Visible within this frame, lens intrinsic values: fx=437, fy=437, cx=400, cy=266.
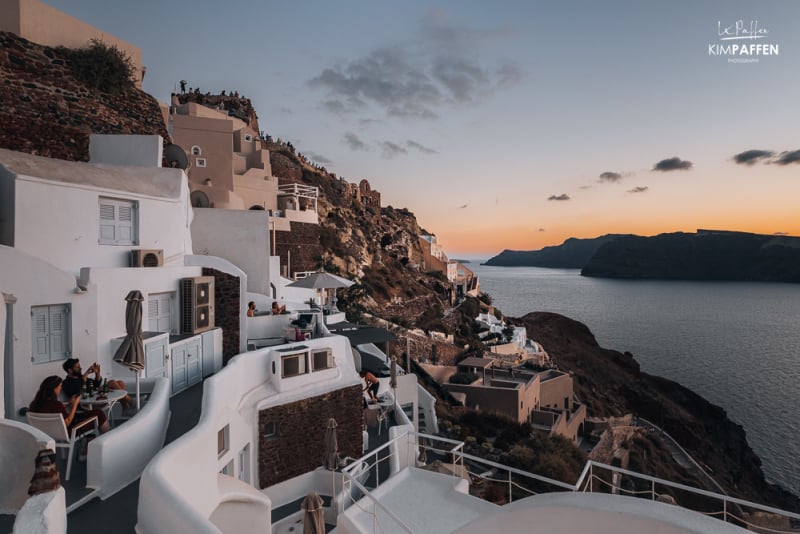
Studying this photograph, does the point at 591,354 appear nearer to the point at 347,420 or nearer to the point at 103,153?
the point at 347,420

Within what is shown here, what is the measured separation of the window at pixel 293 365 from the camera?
9297mm

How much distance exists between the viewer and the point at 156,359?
830 cm

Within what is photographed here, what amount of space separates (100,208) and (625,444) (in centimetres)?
3229

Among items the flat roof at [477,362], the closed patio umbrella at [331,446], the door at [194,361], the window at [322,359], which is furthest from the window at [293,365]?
the flat roof at [477,362]

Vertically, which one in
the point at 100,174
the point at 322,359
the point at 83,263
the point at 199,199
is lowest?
the point at 322,359

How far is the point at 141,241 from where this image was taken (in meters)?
9.63

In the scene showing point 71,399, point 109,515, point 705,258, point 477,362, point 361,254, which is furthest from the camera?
point 705,258

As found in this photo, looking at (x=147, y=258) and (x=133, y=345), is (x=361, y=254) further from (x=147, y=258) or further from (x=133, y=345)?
(x=133, y=345)

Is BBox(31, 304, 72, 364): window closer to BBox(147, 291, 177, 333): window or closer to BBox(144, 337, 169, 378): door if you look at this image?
BBox(144, 337, 169, 378): door

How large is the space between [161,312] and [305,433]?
409 cm

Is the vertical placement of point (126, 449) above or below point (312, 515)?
above

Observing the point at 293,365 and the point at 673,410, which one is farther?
the point at 673,410

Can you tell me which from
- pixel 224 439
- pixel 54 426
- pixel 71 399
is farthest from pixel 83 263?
pixel 224 439

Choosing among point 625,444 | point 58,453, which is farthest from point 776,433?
point 58,453
